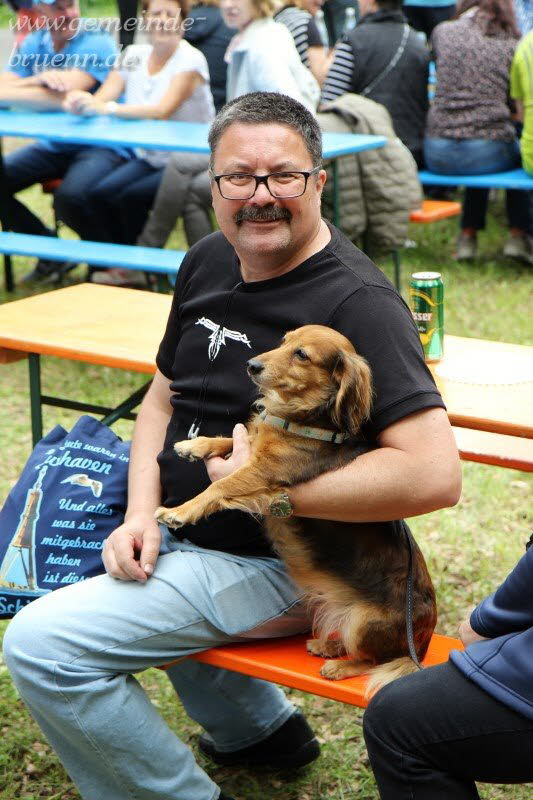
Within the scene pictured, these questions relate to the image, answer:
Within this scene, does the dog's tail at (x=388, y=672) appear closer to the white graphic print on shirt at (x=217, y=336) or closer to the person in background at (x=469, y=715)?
the person in background at (x=469, y=715)

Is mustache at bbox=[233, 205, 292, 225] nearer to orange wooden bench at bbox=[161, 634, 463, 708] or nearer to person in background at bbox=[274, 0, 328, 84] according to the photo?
orange wooden bench at bbox=[161, 634, 463, 708]

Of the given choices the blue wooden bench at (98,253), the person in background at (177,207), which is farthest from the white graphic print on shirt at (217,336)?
the person in background at (177,207)

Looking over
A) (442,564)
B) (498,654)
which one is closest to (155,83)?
(442,564)

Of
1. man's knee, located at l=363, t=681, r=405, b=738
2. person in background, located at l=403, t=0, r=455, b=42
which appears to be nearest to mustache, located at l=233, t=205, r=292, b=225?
man's knee, located at l=363, t=681, r=405, b=738

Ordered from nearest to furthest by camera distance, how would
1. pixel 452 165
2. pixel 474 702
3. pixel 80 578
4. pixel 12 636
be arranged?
1. pixel 474 702
2. pixel 12 636
3. pixel 80 578
4. pixel 452 165

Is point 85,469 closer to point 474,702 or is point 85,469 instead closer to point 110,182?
point 474,702

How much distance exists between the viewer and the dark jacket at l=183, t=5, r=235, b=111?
322 inches

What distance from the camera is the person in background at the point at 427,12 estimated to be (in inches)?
392

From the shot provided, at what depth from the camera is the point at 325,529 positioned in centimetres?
228

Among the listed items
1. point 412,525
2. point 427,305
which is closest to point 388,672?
point 427,305

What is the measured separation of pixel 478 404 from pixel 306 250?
0.68 m

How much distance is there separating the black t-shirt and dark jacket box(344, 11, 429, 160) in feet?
17.1

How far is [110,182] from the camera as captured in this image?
6.81 metres

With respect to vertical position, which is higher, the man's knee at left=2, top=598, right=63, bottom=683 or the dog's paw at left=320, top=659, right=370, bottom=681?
the man's knee at left=2, top=598, right=63, bottom=683
